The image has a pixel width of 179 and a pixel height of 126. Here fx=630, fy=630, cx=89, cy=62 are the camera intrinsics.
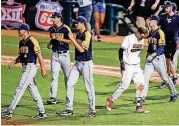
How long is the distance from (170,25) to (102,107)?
3.11 metres

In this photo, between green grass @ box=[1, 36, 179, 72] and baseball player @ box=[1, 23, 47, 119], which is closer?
baseball player @ box=[1, 23, 47, 119]

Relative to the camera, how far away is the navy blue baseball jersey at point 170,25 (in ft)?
48.2

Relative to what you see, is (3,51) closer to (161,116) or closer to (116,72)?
(116,72)

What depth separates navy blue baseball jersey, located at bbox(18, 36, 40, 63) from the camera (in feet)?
37.1

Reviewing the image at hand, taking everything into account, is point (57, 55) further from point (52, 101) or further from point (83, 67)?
point (83, 67)

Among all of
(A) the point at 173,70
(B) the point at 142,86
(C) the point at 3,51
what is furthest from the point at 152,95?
(C) the point at 3,51

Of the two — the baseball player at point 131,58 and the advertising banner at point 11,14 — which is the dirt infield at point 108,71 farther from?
the advertising banner at point 11,14

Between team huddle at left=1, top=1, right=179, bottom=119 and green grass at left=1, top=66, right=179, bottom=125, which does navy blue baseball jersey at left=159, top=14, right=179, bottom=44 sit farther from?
team huddle at left=1, top=1, right=179, bottom=119

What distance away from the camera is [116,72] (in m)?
17.5

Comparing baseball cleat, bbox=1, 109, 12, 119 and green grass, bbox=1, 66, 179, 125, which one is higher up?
baseball cleat, bbox=1, 109, 12, 119

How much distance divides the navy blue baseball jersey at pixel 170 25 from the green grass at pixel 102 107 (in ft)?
4.27

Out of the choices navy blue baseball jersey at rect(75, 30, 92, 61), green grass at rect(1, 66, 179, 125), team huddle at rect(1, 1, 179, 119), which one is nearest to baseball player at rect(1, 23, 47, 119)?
team huddle at rect(1, 1, 179, 119)

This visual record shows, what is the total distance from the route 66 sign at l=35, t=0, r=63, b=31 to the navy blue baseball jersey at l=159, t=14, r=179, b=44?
8773mm

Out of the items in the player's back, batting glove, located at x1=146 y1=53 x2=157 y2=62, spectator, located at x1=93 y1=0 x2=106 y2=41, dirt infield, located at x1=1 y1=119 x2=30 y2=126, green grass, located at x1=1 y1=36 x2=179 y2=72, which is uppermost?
the player's back
